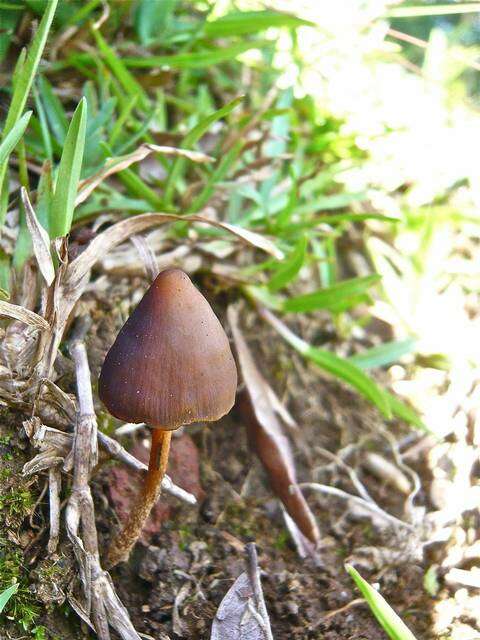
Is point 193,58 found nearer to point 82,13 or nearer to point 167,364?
point 82,13

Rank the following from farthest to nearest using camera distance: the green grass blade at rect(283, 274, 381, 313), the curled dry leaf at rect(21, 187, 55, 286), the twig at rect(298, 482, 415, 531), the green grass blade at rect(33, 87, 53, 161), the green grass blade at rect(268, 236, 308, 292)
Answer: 1. the green grass blade at rect(283, 274, 381, 313)
2. the green grass blade at rect(268, 236, 308, 292)
3. the green grass blade at rect(33, 87, 53, 161)
4. the twig at rect(298, 482, 415, 531)
5. the curled dry leaf at rect(21, 187, 55, 286)

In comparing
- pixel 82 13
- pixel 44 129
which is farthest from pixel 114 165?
pixel 82 13

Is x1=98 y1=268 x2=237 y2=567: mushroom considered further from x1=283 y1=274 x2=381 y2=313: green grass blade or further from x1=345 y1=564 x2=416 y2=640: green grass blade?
x1=283 y1=274 x2=381 y2=313: green grass blade

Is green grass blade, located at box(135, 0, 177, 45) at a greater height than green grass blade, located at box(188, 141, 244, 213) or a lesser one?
greater

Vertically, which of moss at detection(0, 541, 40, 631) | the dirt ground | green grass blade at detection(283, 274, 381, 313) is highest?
green grass blade at detection(283, 274, 381, 313)

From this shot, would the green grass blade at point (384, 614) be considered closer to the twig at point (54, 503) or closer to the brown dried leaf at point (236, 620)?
the brown dried leaf at point (236, 620)

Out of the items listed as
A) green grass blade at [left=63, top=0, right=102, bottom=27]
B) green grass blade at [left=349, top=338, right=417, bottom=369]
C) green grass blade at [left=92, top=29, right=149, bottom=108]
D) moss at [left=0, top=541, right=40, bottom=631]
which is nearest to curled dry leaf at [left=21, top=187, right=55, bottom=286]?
moss at [left=0, top=541, right=40, bottom=631]

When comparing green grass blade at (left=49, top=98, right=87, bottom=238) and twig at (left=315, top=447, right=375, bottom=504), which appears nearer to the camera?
green grass blade at (left=49, top=98, right=87, bottom=238)
